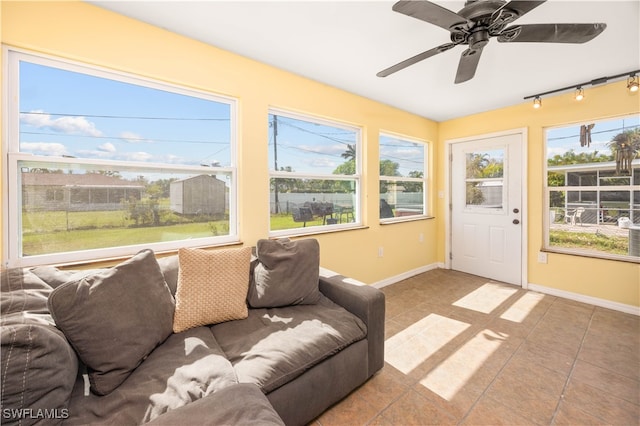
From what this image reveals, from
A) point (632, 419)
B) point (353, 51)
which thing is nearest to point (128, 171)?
point (353, 51)

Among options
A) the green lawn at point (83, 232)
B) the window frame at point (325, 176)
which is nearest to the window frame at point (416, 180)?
the window frame at point (325, 176)

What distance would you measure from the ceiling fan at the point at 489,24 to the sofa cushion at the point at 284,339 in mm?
1713

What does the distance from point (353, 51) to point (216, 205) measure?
5.74 ft

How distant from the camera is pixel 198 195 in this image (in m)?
2.24

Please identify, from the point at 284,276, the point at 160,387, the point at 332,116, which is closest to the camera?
the point at 160,387

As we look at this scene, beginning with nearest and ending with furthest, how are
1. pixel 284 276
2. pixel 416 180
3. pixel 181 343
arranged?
pixel 181 343
pixel 284 276
pixel 416 180

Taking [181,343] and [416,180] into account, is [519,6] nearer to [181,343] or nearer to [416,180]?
[181,343]

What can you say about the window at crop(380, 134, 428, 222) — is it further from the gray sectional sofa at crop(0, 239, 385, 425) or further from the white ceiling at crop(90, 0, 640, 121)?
the gray sectional sofa at crop(0, 239, 385, 425)

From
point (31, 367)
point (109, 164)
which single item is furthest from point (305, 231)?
point (31, 367)

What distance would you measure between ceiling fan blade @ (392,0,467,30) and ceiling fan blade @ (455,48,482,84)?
0.93 feet

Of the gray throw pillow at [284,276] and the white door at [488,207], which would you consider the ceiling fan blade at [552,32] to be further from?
the white door at [488,207]

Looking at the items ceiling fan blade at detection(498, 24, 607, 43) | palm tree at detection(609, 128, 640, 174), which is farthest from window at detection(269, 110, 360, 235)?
palm tree at detection(609, 128, 640, 174)

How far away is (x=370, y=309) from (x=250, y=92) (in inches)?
80.8

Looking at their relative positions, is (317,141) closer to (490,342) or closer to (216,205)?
(216,205)
